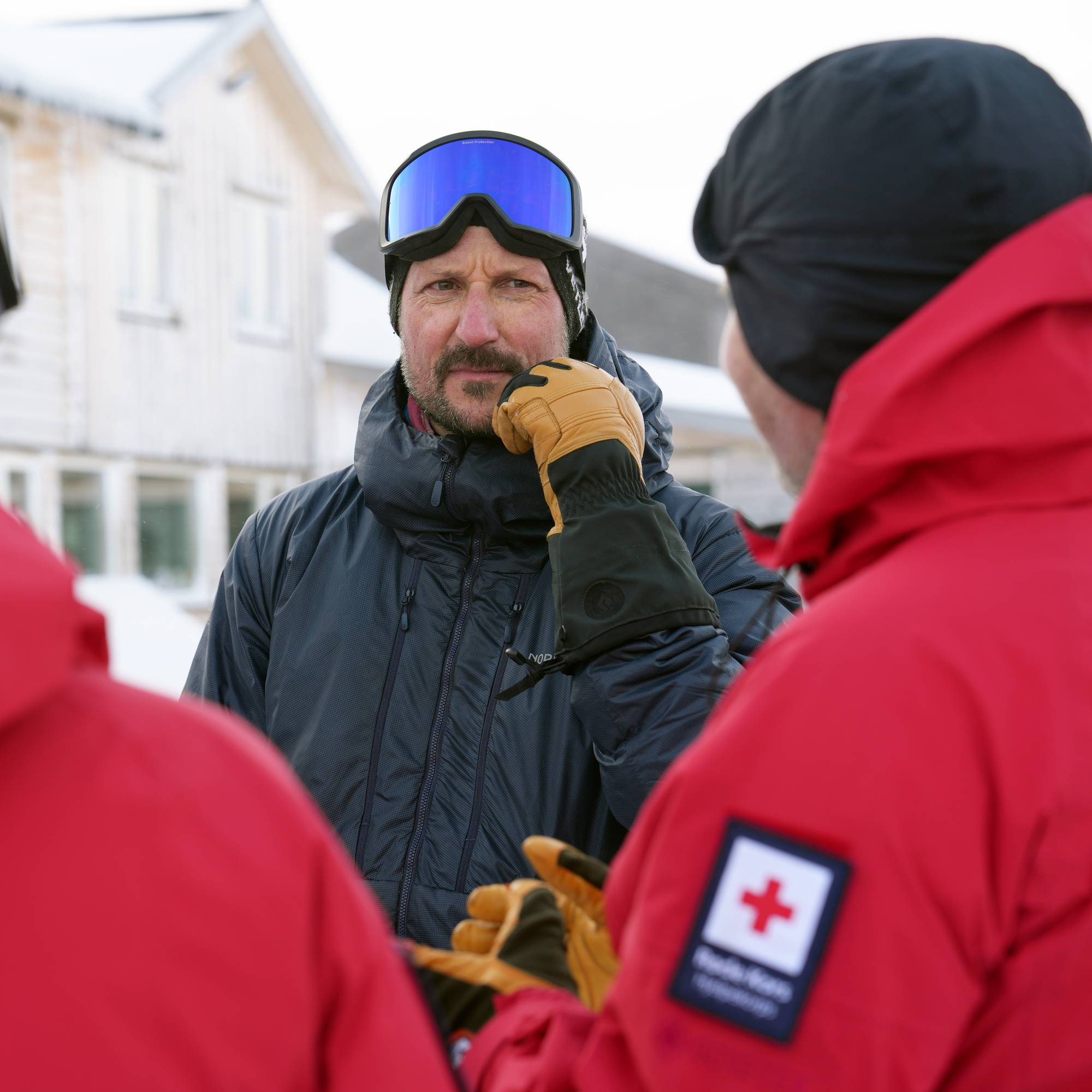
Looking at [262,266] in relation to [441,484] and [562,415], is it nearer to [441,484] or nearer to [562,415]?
[441,484]

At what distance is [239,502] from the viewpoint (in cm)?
1235

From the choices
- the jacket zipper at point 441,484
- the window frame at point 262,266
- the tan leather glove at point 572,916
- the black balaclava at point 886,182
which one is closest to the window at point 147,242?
the window frame at point 262,266

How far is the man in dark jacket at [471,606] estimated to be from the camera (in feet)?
6.46

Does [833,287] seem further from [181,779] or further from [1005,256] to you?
[181,779]

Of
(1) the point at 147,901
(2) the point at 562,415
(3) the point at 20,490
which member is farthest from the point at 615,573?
(3) the point at 20,490

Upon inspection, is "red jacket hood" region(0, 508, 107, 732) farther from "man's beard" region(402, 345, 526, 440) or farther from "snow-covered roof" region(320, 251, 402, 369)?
"snow-covered roof" region(320, 251, 402, 369)

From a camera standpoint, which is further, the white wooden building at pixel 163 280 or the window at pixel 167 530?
the window at pixel 167 530

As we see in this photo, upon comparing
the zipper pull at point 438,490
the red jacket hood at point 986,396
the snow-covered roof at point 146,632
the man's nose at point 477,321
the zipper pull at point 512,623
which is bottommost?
the snow-covered roof at point 146,632

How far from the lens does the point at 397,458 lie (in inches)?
94.5

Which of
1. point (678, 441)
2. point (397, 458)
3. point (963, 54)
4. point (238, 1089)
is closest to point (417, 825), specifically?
point (397, 458)

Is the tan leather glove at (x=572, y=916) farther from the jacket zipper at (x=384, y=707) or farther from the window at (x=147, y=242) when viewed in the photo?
the window at (x=147, y=242)

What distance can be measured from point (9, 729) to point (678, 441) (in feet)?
50.9

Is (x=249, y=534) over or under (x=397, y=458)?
under

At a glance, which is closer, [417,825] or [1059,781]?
[1059,781]
